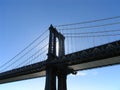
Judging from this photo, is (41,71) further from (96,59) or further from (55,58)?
(96,59)

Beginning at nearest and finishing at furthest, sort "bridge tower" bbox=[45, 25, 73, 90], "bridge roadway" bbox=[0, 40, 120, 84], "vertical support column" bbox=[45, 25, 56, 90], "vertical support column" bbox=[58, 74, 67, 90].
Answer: "bridge roadway" bbox=[0, 40, 120, 84] < "vertical support column" bbox=[45, 25, 56, 90] < "bridge tower" bbox=[45, 25, 73, 90] < "vertical support column" bbox=[58, 74, 67, 90]

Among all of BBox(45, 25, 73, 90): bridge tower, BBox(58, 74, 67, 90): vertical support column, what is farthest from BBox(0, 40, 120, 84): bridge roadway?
BBox(58, 74, 67, 90): vertical support column

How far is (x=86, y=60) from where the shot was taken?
30.4 m

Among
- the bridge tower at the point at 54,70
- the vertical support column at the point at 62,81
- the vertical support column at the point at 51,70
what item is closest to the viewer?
the vertical support column at the point at 51,70

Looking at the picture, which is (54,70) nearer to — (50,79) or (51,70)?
(51,70)

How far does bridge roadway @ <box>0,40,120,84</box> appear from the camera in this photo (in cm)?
2842

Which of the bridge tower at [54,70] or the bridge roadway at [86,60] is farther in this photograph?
the bridge tower at [54,70]

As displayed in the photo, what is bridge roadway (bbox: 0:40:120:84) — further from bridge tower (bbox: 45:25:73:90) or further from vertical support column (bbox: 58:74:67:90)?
vertical support column (bbox: 58:74:67:90)

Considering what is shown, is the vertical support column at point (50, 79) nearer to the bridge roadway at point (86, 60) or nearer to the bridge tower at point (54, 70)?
the bridge tower at point (54, 70)

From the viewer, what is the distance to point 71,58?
3159 centimetres

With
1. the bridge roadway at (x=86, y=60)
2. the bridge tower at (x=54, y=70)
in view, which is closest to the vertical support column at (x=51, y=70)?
the bridge tower at (x=54, y=70)

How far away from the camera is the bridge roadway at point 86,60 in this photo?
93.3 feet

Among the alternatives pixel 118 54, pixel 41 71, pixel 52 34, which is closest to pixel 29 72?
pixel 41 71

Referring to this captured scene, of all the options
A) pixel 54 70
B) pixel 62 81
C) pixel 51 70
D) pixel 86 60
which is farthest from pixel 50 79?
pixel 86 60
